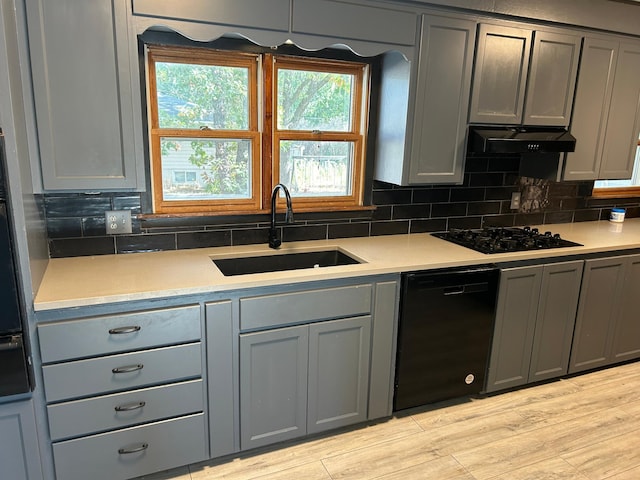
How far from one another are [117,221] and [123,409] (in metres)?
0.91

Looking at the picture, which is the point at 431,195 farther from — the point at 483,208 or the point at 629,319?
the point at 629,319

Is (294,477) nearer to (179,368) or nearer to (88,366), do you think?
(179,368)

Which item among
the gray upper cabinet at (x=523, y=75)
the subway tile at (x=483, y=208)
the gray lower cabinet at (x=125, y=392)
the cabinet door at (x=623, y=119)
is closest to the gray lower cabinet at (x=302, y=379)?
the gray lower cabinet at (x=125, y=392)

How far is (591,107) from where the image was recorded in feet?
9.48

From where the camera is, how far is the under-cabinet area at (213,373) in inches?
70.2

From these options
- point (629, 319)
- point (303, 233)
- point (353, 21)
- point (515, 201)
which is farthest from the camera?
point (515, 201)

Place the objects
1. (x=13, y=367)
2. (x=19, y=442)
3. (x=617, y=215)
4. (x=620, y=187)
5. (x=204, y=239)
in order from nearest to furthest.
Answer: (x=13, y=367)
(x=19, y=442)
(x=204, y=239)
(x=617, y=215)
(x=620, y=187)

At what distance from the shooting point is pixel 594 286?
281 cm

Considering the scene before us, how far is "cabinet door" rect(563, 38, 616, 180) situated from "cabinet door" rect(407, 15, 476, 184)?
84 centimetres

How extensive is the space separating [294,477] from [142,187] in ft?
4.83

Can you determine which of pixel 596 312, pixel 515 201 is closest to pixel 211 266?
pixel 515 201

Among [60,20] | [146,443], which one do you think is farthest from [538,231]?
[60,20]

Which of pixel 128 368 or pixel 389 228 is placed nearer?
pixel 128 368

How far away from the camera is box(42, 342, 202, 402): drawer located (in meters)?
1.74
